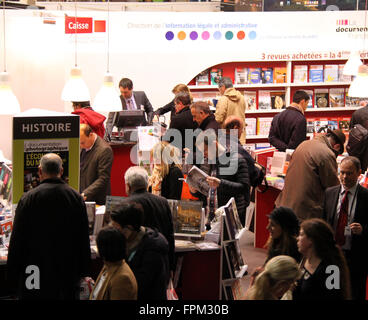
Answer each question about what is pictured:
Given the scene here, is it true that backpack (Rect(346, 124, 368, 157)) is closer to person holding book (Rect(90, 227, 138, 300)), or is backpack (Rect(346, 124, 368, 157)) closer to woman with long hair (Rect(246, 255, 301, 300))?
woman with long hair (Rect(246, 255, 301, 300))

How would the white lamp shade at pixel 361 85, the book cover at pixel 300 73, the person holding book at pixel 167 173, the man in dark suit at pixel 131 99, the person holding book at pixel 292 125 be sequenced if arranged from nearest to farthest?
1. the person holding book at pixel 167 173
2. the white lamp shade at pixel 361 85
3. the person holding book at pixel 292 125
4. the man in dark suit at pixel 131 99
5. the book cover at pixel 300 73

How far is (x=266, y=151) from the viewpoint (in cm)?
828

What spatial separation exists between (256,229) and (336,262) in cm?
405

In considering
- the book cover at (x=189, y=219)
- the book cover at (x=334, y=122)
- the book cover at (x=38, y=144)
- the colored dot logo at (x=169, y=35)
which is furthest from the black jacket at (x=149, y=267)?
the book cover at (x=334, y=122)

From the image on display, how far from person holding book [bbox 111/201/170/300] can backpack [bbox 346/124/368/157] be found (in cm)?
448

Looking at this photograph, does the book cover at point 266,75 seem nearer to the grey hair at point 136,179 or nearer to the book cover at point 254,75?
the book cover at point 254,75

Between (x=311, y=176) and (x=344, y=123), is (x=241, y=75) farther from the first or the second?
(x=311, y=176)

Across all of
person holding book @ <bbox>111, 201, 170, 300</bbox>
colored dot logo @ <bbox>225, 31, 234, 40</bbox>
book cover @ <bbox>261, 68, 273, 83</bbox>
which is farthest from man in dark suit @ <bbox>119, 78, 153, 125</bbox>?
person holding book @ <bbox>111, 201, 170, 300</bbox>

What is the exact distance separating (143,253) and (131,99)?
5512mm

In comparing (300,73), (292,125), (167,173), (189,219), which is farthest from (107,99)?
(300,73)

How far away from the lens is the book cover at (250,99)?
36.0 ft

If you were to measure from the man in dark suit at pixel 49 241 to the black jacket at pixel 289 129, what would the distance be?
445 centimetres
